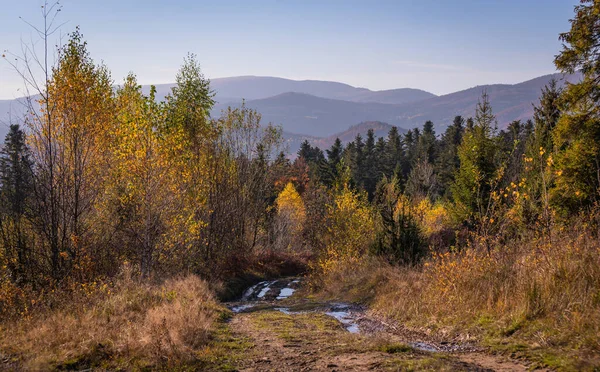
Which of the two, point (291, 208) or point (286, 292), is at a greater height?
point (291, 208)

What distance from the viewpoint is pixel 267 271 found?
3384 cm

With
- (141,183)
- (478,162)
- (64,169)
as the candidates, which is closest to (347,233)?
(141,183)

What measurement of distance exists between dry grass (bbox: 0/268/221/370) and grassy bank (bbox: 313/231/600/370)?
4788mm

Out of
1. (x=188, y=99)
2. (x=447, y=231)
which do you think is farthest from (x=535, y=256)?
(x=447, y=231)

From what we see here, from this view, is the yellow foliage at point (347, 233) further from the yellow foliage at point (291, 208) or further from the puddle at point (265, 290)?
the yellow foliage at point (291, 208)

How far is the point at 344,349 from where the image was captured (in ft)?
22.7

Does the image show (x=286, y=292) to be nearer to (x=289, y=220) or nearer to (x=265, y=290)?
(x=265, y=290)

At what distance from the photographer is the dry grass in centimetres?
664

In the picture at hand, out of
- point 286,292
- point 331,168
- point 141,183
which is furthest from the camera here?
point 331,168

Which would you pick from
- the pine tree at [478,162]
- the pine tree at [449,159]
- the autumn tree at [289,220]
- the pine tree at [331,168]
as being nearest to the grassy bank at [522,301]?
the pine tree at [478,162]

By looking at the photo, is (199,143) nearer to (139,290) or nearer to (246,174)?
(246,174)

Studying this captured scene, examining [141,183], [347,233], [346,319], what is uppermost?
[141,183]

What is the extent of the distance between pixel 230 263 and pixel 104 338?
2252cm

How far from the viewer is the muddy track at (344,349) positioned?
5957 mm
